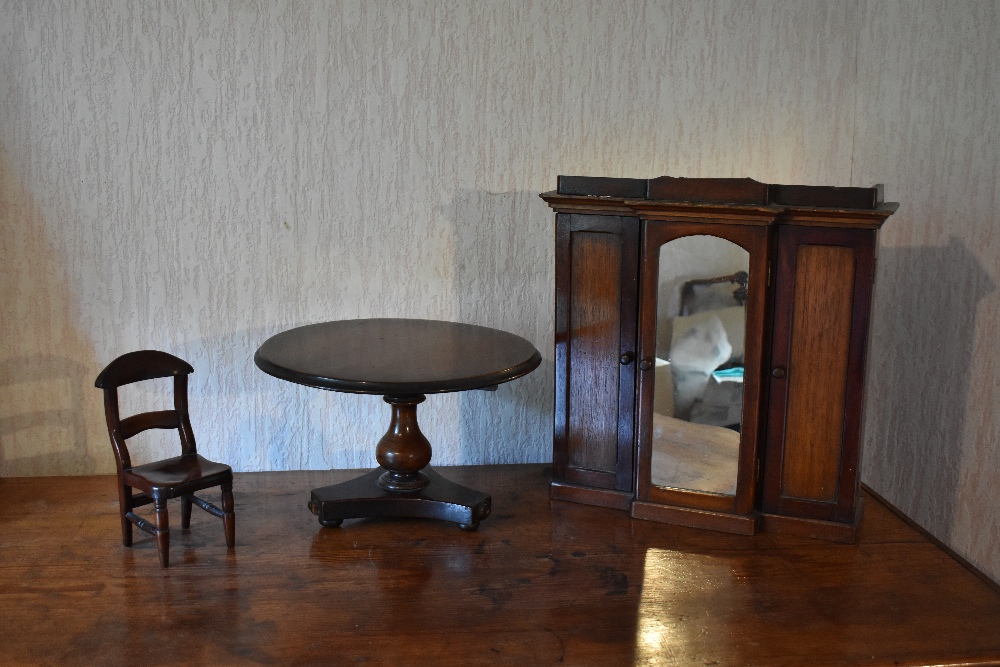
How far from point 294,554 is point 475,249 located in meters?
1.41

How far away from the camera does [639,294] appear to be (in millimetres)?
3373

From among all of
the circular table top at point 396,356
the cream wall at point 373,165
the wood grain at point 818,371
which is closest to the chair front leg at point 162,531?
the circular table top at point 396,356

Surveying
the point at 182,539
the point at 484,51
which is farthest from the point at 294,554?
the point at 484,51

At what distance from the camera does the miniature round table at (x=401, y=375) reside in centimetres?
307

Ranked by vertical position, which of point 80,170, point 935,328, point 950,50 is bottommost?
point 935,328

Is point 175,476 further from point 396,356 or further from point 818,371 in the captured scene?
point 818,371

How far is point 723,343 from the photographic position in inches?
129

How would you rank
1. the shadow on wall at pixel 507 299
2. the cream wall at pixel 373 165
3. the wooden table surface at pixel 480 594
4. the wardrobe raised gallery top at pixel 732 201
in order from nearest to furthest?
the wooden table surface at pixel 480 594
the wardrobe raised gallery top at pixel 732 201
the cream wall at pixel 373 165
the shadow on wall at pixel 507 299

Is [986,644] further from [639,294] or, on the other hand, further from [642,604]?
[639,294]

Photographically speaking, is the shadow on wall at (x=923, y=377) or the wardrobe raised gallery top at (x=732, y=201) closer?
the wardrobe raised gallery top at (x=732, y=201)

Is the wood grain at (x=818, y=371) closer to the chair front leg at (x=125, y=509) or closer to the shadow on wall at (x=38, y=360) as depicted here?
the chair front leg at (x=125, y=509)

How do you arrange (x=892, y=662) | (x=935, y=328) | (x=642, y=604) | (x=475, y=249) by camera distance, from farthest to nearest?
(x=475, y=249)
(x=935, y=328)
(x=642, y=604)
(x=892, y=662)

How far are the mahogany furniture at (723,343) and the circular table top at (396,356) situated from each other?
33 cm

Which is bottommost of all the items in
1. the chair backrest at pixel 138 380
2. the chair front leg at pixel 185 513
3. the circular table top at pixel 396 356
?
the chair front leg at pixel 185 513
